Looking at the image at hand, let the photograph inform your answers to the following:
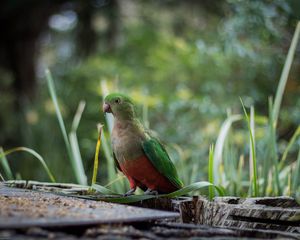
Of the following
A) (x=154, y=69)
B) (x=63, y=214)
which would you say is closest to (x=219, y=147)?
(x=63, y=214)

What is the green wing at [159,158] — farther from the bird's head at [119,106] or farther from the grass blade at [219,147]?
the grass blade at [219,147]

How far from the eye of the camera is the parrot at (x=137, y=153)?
70.0 inches

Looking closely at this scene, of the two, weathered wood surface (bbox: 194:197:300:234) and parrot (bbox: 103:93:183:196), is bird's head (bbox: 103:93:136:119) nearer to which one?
parrot (bbox: 103:93:183:196)

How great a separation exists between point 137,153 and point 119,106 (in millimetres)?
191

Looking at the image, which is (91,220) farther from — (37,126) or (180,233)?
(37,126)

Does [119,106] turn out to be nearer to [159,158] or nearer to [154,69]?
[159,158]

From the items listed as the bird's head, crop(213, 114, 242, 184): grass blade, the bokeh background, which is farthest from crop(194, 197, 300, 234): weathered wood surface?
the bokeh background

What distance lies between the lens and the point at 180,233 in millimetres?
1084

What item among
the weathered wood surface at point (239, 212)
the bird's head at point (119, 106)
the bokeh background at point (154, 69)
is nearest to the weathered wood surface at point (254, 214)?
the weathered wood surface at point (239, 212)

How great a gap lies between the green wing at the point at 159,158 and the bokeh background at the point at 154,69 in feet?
3.98

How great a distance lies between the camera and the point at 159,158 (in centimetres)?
178

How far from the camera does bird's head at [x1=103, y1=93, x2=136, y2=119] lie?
6.06ft

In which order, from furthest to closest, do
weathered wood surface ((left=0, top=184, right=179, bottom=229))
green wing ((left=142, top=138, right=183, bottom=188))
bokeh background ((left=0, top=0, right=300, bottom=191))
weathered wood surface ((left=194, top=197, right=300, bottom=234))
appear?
bokeh background ((left=0, top=0, right=300, bottom=191)) → green wing ((left=142, top=138, right=183, bottom=188)) → weathered wood surface ((left=194, top=197, right=300, bottom=234)) → weathered wood surface ((left=0, top=184, right=179, bottom=229))

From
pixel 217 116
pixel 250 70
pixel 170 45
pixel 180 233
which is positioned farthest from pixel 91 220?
pixel 170 45
